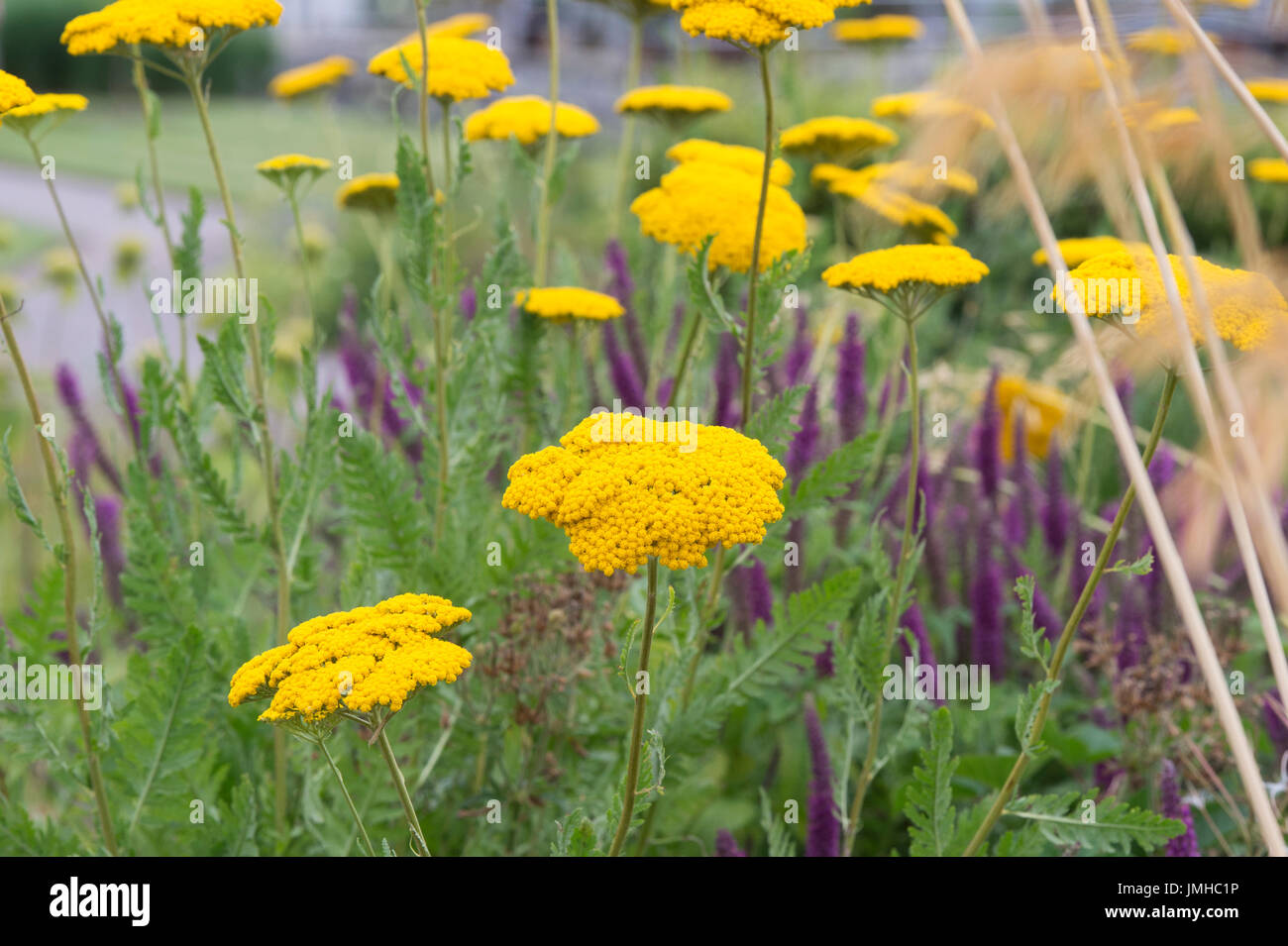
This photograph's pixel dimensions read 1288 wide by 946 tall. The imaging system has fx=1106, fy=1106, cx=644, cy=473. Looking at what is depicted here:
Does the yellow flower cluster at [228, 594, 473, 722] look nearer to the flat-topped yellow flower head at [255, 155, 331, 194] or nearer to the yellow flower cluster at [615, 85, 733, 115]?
the flat-topped yellow flower head at [255, 155, 331, 194]

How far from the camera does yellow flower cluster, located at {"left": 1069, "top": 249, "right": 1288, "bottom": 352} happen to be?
1.10 m

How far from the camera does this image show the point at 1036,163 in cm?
113

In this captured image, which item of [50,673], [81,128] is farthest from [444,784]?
[81,128]

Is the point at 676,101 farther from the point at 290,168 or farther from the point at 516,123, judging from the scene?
the point at 290,168

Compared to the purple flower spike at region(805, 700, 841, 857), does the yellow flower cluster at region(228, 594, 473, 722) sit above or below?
above

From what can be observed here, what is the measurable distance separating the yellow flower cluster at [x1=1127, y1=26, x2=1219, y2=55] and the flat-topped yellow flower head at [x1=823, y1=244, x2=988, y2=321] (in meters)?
0.28

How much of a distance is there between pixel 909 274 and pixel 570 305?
0.55 m

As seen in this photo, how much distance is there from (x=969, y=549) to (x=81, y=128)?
59.5 feet

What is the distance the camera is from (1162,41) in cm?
135

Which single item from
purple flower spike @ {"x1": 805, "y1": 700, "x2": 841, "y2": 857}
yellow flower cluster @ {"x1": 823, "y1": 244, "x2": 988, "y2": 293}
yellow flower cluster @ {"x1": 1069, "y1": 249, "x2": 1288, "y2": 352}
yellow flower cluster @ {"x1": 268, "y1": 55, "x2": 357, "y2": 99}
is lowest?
purple flower spike @ {"x1": 805, "y1": 700, "x2": 841, "y2": 857}

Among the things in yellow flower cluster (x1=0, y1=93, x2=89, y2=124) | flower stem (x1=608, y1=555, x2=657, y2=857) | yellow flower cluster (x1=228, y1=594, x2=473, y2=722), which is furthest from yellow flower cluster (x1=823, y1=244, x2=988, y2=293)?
yellow flower cluster (x1=0, y1=93, x2=89, y2=124)

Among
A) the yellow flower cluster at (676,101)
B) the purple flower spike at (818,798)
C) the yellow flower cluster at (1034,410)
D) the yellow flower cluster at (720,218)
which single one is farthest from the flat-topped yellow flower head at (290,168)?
the yellow flower cluster at (1034,410)

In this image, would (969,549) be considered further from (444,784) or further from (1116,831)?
(444,784)

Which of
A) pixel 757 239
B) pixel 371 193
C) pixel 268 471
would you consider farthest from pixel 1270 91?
pixel 268 471
